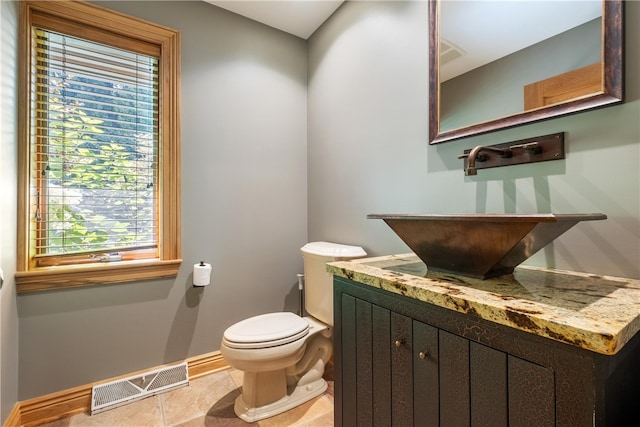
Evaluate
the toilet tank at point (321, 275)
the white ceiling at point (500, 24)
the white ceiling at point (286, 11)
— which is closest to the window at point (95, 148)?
the white ceiling at point (286, 11)

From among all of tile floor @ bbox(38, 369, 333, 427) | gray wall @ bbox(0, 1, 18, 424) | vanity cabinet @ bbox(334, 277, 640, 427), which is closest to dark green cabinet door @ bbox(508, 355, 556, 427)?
vanity cabinet @ bbox(334, 277, 640, 427)

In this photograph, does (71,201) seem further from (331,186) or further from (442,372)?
(442,372)

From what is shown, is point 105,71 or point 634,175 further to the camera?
point 105,71

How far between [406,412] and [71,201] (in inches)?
74.9

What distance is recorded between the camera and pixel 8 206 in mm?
1330

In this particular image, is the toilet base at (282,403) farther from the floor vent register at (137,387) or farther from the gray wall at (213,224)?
the gray wall at (213,224)

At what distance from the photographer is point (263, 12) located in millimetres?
2025

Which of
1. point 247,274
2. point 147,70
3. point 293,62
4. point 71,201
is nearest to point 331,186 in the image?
point 247,274

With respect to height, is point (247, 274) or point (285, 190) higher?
point (285, 190)

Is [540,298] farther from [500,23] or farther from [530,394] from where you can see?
[500,23]

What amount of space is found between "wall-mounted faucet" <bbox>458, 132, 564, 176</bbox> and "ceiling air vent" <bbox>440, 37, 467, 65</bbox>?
0.46 m

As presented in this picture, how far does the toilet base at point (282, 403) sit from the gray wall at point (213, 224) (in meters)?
0.56

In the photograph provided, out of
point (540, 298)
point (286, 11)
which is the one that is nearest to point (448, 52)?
point (540, 298)

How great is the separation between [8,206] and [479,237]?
1.93 meters
